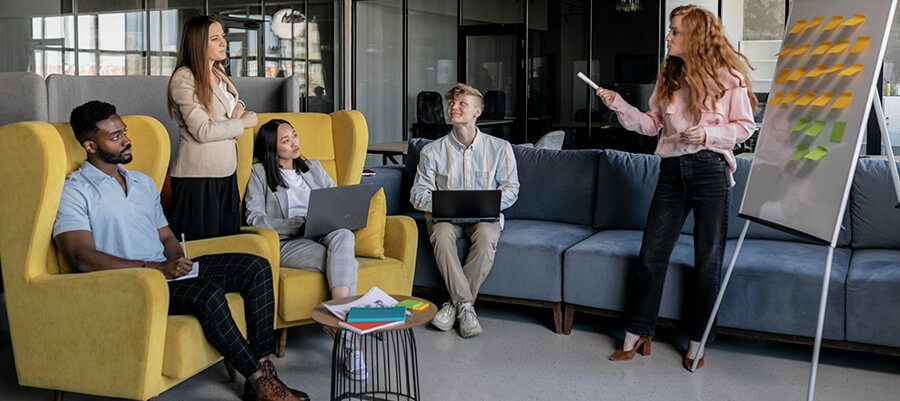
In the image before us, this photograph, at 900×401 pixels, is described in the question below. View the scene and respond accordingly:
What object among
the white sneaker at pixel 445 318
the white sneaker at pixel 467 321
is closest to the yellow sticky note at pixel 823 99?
the white sneaker at pixel 467 321

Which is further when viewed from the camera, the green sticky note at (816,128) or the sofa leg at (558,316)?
the sofa leg at (558,316)

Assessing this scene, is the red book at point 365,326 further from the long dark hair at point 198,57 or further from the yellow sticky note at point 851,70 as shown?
the yellow sticky note at point 851,70

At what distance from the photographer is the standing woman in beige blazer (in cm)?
351

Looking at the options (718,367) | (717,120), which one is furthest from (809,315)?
(717,120)

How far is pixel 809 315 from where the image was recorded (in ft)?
11.0

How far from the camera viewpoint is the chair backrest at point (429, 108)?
10.4 m

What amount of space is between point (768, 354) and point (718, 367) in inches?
13.4

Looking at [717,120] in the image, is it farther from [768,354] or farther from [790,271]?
[768,354]

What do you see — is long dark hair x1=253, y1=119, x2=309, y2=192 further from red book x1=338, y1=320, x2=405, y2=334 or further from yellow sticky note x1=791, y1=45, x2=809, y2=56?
yellow sticky note x1=791, y1=45, x2=809, y2=56

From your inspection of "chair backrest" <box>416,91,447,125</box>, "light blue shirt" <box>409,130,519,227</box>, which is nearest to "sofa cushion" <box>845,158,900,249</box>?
"light blue shirt" <box>409,130,519,227</box>

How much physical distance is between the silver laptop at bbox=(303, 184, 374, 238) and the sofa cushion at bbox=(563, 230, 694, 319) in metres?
1.03

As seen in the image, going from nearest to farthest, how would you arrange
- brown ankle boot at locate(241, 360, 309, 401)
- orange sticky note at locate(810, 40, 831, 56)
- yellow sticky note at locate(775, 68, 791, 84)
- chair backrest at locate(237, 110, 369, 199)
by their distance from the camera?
1. orange sticky note at locate(810, 40, 831, 56)
2. brown ankle boot at locate(241, 360, 309, 401)
3. yellow sticky note at locate(775, 68, 791, 84)
4. chair backrest at locate(237, 110, 369, 199)

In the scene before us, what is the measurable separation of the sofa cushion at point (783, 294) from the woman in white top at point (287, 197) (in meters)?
1.65

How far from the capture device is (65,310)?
105 inches
